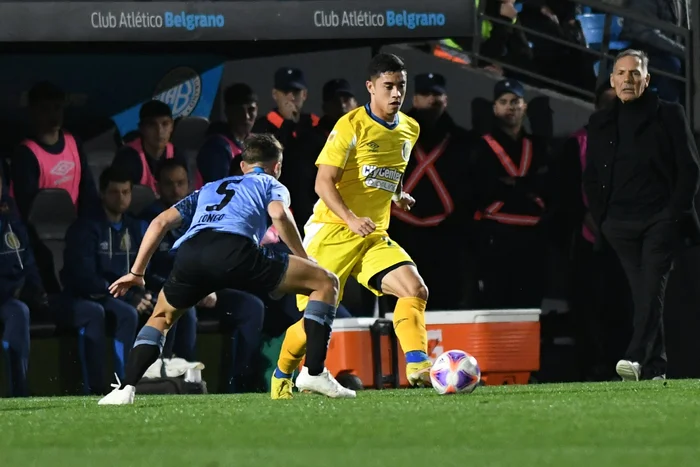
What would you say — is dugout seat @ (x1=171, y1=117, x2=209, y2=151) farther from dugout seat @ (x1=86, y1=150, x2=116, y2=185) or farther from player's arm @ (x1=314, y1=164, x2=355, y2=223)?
player's arm @ (x1=314, y1=164, x2=355, y2=223)

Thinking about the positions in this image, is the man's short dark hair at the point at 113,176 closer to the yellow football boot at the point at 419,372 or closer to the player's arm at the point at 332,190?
the player's arm at the point at 332,190

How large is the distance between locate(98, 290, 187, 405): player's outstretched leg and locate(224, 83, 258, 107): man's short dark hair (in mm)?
4134

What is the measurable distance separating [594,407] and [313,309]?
6.21 ft

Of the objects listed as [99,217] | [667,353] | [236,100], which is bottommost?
[667,353]

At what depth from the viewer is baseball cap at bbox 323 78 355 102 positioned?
12.2m

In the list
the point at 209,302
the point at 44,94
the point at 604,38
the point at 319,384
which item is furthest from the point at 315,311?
the point at 604,38

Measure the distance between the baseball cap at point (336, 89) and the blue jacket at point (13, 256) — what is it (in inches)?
106

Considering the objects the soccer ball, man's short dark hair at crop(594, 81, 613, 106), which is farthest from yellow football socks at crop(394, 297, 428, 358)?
man's short dark hair at crop(594, 81, 613, 106)

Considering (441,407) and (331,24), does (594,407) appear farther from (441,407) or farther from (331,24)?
(331,24)

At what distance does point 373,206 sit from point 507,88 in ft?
10.9

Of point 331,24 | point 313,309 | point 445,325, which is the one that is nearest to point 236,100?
point 331,24

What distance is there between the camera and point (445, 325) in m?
11.5

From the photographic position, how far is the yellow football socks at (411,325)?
901 centimetres

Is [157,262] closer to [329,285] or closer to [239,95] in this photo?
[239,95]
